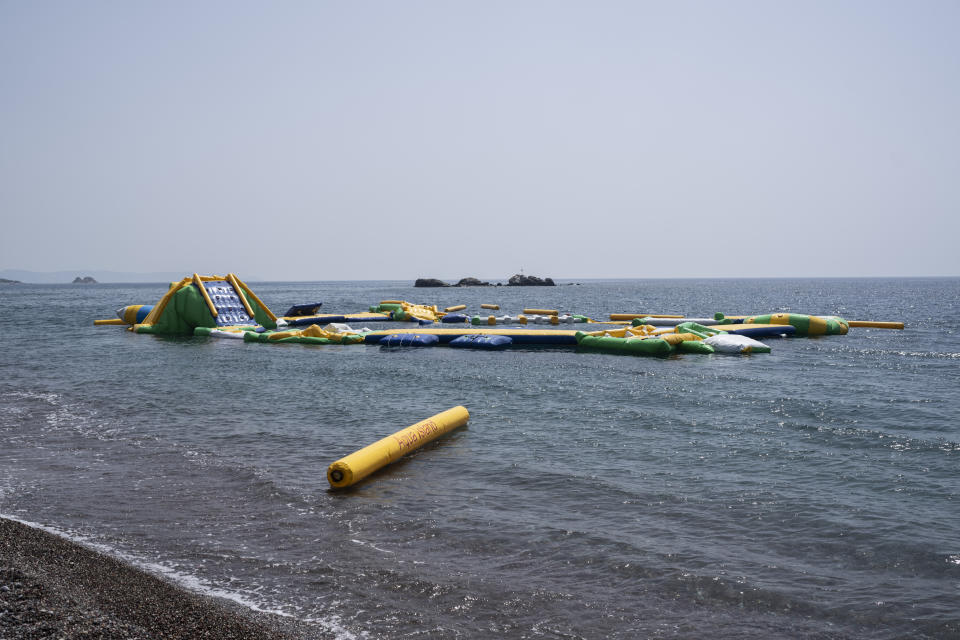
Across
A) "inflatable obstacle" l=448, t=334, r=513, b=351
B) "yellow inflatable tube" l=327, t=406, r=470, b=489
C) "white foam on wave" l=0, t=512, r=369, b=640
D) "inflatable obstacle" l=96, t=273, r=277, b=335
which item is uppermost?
"inflatable obstacle" l=96, t=273, r=277, b=335

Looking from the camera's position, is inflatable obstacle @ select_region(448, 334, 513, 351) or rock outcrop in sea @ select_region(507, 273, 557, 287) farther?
rock outcrop in sea @ select_region(507, 273, 557, 287)

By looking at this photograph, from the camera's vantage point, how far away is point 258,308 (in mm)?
39250

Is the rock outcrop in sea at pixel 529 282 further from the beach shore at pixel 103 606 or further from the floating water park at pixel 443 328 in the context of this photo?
the beach shore at pixel 103 606

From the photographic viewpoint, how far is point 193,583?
7129 millimetres

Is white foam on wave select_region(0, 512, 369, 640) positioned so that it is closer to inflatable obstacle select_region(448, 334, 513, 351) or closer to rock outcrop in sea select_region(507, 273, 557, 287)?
inflatable obstacle select_region(448, 334, 513, 351)

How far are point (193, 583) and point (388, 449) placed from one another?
489 cm

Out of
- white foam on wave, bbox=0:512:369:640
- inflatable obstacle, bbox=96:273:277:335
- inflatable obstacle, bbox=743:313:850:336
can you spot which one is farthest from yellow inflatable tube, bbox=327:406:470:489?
inflatable obstacle, bbox=743:313:850:336

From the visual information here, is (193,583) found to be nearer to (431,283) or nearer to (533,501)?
(533,501)

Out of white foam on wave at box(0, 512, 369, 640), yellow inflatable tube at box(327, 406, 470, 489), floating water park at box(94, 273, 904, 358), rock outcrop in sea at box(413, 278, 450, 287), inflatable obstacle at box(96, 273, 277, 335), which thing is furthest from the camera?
rock outcrop in sea at box(413, 278, 450, 287)

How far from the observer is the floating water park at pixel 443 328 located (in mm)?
28984

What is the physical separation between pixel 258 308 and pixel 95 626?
115 ft

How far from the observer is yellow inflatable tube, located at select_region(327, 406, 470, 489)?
34.2ft

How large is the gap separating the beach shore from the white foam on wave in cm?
12

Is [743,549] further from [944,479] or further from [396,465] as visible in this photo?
[396,465]
